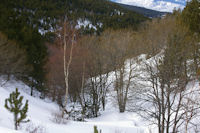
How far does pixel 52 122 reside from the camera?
963cm

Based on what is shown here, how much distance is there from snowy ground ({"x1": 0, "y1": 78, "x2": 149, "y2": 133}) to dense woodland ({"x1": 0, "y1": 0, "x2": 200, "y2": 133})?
1125mm

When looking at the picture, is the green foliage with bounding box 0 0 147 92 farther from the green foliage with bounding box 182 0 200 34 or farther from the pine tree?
the green foliage with bounding box 182 0 200 34

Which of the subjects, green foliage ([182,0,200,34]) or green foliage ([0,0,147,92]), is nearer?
green foliage ([182,0,200,34])

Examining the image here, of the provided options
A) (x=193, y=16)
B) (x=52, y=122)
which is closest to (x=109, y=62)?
(x=193, y=16)

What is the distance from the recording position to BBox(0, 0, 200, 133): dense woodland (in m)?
10.7

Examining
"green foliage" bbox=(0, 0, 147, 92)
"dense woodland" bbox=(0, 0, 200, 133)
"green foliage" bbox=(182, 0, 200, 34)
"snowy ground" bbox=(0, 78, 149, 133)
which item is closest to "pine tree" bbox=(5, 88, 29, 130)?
"snowy ground" bbox=(0, 78, 149, 133)

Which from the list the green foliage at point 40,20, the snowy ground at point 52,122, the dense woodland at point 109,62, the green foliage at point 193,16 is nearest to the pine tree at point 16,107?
the snowy ground at point 52,122

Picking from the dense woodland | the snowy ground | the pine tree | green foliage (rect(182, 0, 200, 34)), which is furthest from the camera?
green foliage (rect(182, 0, 200, 34))

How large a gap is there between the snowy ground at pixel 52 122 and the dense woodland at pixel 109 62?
113cm

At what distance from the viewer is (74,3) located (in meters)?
82.1

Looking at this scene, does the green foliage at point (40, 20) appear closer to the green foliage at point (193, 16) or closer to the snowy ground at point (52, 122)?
the snowy ground at point (52, 122)

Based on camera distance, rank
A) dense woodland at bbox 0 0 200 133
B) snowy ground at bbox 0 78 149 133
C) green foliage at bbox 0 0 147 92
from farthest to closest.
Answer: green foliage at bbox 0 0 147 92 < dense woodland at bbox 0 0 200 133 < snowy ground at bbox 0 78 149 133

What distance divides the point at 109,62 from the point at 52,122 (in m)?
9.69

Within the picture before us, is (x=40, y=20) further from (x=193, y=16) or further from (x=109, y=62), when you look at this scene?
(x=193, y=16)
